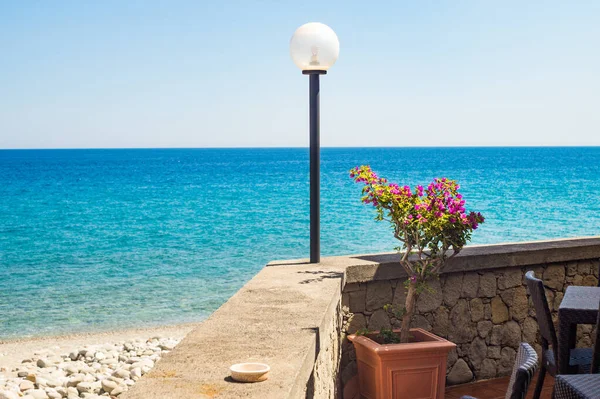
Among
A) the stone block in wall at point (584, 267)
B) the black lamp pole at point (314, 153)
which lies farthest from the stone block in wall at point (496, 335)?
the black lamp pole at point (314, 153)

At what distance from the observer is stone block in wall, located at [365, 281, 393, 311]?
4836mm

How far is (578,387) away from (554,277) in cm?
304

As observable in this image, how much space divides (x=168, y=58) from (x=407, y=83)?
2611 centimetres

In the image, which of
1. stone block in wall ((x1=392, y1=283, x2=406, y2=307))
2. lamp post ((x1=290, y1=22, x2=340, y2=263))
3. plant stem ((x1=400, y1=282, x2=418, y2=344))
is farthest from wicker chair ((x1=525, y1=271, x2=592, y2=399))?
lamp post ((x1=290, y1=22, x2=340, y2=263))

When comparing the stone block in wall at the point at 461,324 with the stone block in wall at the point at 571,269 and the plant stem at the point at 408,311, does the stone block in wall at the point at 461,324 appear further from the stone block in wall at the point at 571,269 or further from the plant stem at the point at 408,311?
the stone block in wall at the point at 571,269

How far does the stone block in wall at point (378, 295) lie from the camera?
4.84 metres

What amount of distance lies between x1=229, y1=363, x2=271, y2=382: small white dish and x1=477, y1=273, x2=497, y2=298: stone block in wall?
314 centimetres

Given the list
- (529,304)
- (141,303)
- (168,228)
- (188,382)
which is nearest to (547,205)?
(168,228)

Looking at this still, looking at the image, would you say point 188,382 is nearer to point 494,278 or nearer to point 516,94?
point 494,278

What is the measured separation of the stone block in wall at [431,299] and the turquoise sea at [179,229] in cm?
1008

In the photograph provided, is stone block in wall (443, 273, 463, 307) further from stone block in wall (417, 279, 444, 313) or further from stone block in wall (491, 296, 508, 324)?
stone block in wall (491, 296, 508, 324)

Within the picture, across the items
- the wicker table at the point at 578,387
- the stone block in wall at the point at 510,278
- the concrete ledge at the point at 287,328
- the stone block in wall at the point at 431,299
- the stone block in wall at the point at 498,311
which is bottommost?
the stone block in wall at the point at 498,311

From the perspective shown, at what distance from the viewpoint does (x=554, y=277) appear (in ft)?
17.8

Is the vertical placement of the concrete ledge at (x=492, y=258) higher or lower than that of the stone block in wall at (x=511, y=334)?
higher
